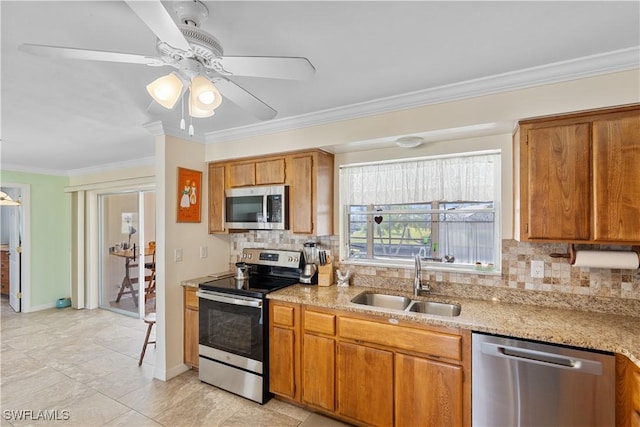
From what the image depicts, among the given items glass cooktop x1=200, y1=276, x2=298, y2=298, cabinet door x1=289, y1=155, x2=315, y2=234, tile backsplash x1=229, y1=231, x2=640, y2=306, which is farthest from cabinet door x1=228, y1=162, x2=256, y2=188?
tile backsplash x1=229, y1=231, x2=640, y2=306

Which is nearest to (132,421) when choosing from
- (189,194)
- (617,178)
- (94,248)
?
(189,194)

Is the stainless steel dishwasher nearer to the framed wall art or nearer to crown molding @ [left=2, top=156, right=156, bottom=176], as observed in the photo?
the framed wall art

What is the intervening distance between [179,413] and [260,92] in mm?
2486

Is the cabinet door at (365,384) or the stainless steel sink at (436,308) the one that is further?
the stainless steel sink at (436,308)

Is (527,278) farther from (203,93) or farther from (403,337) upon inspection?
(203,93)

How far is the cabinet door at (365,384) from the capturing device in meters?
2.06

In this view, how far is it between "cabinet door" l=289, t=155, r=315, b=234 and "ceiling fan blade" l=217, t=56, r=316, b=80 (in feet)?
4.79

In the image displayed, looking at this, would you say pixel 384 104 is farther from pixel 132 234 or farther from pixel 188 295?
pixel 132 234

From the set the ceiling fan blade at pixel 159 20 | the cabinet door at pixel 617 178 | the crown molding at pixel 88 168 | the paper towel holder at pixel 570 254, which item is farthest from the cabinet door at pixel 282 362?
the crown molding at pixel 88 168

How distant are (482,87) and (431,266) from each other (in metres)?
1.42

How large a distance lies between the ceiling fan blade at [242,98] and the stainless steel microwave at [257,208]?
4.01 feet

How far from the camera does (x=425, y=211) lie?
2.69 metres

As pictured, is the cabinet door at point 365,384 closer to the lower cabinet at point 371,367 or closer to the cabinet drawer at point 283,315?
the lower cabinet at point 371,367

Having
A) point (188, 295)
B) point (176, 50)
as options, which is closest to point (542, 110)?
point (176, 50)
